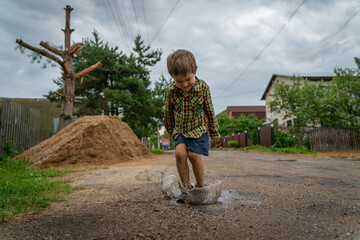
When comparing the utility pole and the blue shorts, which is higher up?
the utility pole

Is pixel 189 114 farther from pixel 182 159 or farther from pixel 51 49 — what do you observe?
pixel 51 49

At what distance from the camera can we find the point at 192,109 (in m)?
2.50

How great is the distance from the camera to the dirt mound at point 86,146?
7438 mm

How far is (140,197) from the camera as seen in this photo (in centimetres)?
270

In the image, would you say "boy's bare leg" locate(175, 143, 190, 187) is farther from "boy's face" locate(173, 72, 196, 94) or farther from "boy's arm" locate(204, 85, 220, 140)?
"boy's face" locate(173, 72, 196, 94)

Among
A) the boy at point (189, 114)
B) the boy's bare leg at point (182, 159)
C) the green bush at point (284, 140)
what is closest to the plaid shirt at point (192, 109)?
the boy at point (189, 114)

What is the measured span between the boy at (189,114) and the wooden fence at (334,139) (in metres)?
13.2

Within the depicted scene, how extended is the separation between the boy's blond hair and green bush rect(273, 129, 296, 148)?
14.4m

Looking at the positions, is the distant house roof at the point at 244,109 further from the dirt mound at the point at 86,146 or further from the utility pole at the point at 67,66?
the dirt mound at the point at 86,146

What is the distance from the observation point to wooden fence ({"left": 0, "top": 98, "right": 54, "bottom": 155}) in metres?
7.79

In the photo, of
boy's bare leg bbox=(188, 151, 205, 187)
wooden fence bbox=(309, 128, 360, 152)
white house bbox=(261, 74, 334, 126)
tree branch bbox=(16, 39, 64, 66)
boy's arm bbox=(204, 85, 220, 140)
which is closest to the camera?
boy's bare leg bbox=(188, 151, 205, 187)

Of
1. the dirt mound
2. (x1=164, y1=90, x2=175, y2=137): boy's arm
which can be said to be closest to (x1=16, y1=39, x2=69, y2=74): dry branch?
the dirt mound

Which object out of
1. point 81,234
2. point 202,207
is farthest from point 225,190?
point 81,234

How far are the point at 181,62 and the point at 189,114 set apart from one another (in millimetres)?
498
